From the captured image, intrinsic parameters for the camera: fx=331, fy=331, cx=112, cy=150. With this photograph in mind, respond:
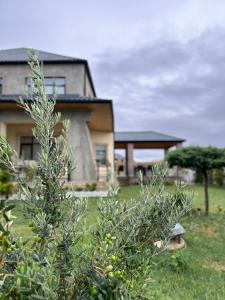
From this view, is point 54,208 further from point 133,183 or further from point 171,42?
point 133,183

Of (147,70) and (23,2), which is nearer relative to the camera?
(23,2)

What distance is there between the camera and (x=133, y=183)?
27.8 metres

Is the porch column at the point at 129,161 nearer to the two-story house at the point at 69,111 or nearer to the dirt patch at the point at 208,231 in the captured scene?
the two-story house at the point at 69,111

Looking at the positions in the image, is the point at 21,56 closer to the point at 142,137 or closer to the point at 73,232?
the point at 142,137

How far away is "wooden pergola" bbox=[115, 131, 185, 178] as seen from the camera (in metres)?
29.4

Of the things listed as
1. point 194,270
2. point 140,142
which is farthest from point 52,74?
point 194,270

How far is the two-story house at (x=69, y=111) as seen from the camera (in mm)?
16312

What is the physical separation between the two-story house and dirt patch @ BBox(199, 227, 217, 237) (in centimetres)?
768

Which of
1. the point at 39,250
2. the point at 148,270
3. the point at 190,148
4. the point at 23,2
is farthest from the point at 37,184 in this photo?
the point at 190,148

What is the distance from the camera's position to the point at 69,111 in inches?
661

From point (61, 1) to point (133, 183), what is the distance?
24.0 meters

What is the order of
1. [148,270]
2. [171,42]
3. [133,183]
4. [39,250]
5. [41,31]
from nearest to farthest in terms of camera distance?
[39,250] → [148,270] → [41,31] → [171,42] → [133,183]

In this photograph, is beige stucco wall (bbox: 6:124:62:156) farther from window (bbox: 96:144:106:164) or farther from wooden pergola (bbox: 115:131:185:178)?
wooden pergola (bbox: 115:131:185:178)

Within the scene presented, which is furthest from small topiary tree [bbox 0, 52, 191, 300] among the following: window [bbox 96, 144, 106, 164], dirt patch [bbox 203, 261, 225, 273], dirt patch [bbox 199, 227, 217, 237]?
window [bbox 96, 144, 106, 164]
